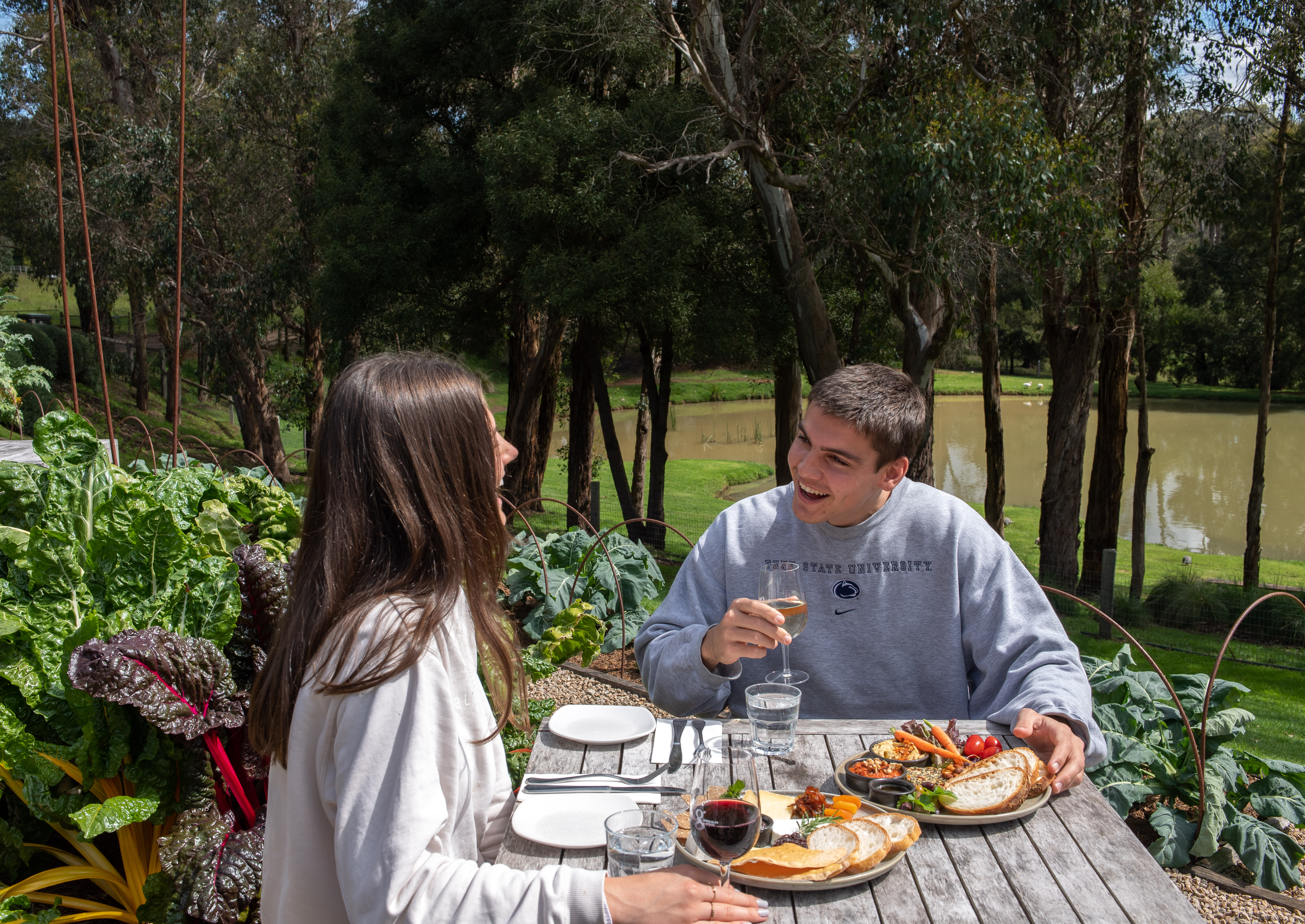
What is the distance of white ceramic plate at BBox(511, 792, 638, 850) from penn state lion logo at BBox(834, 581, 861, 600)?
0.95m

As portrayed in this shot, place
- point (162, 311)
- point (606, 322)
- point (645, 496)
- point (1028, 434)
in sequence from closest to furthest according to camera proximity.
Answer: point (606, 322) < point (162, 311) < point (645, 496) < point (1028, 434)

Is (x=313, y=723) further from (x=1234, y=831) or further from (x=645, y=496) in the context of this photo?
(x=645, y=496)

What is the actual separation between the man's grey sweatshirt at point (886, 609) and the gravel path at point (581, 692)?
103 inches

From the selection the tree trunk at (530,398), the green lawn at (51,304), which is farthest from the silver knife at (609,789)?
the green lawn at (51,304)

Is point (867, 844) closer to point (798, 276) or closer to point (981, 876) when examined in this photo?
point (981, 876)

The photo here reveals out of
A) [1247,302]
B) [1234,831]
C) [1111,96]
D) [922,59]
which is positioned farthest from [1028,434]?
[1234,831]

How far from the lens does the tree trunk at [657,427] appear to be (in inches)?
510

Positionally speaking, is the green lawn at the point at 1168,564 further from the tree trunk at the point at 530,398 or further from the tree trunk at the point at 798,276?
the tree trunk at the point at 530,398

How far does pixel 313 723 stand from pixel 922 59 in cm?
951

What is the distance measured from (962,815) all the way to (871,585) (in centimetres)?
86

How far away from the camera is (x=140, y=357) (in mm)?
22469

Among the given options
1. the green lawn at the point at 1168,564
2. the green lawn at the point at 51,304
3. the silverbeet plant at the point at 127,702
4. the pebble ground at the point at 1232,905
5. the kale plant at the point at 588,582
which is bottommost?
the green lawn at the point at 1168,564

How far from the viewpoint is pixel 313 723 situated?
4.21 feet

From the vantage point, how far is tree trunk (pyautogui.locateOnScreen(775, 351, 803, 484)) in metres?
12.8
